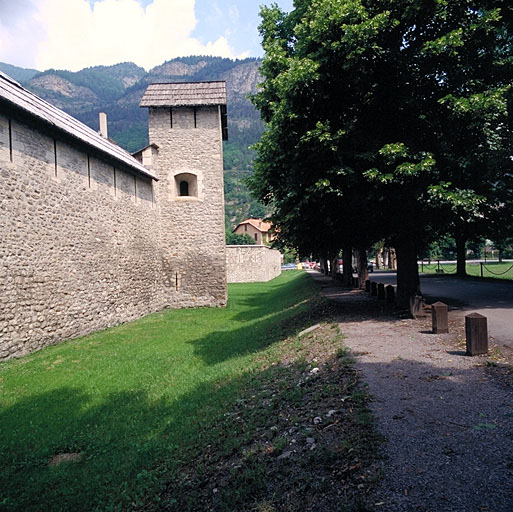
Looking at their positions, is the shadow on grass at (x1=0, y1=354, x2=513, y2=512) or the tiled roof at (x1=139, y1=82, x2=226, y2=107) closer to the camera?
the shadow on grass at (x1=0, y1=354, x2=513, y2=512)

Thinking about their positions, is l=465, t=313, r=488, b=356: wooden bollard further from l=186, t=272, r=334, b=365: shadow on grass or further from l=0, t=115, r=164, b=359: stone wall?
l=0, t=115, r=164, b=359: stone wall

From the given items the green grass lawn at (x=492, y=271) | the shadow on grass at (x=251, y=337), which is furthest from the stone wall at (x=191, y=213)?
the green grass lawn at (x=492, y=271)

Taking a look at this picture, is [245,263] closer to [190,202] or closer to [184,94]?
[190,202]

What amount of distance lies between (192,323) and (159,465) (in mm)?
10846

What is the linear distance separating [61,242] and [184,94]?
39.7 feet

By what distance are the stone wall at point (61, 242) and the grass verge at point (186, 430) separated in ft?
4.83

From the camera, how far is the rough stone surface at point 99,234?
991 centimetres

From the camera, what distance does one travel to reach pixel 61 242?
11.6 meters

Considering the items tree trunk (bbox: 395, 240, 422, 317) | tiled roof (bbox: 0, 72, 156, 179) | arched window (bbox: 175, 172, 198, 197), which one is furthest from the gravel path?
arched window (bbox: 175, 172, 198, 197)

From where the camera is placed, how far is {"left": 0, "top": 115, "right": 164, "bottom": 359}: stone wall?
9.70 m

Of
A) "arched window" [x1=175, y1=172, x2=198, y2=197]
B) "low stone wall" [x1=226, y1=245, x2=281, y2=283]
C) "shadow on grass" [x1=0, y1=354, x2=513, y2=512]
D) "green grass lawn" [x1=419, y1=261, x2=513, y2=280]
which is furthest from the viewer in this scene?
"low stone wall" [x1=226, y1=245, x2=281, y2=283]

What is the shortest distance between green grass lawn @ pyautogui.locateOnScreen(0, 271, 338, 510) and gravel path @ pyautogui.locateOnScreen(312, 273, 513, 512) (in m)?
2.02

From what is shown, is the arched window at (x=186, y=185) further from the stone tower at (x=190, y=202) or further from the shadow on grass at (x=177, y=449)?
the shadow on grass at (x=177, y=449)

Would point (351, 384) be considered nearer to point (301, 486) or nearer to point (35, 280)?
point (301, 486)
